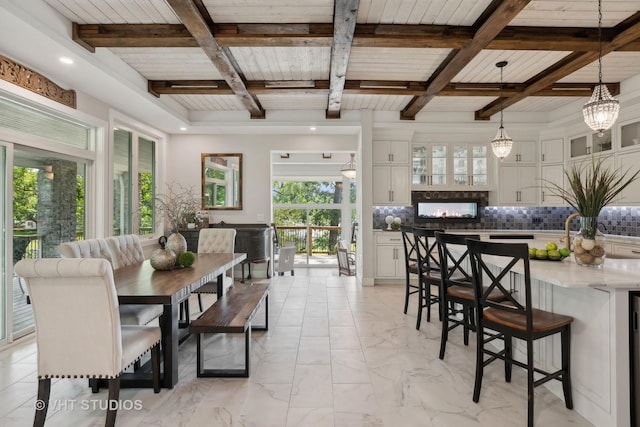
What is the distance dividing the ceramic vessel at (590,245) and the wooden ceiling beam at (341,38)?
7.33 ft

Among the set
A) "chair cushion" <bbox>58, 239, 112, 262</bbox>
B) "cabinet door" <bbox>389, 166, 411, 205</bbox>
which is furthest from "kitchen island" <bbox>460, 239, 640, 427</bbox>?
"cabinet door" <bbox>389, 166, 411, 205</bbox>

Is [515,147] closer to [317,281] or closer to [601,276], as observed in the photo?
[317,281]

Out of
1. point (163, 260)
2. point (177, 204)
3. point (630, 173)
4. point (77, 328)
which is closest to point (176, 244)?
point (163, 260)

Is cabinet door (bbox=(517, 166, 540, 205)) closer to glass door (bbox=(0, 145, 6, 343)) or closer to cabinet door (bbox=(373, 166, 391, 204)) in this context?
cabinet door (bbox=(373, 166, 391, 204))

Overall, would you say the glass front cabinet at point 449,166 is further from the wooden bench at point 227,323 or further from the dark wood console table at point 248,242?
the wooden bench at point 227,323

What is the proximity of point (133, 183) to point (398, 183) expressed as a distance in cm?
427

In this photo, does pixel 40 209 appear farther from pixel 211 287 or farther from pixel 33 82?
pixel 211 287

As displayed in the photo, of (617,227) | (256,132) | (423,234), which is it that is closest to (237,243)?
(256,132)

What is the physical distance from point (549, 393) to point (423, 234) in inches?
63.2

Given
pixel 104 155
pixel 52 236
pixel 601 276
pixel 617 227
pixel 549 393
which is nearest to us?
pixel 601 276

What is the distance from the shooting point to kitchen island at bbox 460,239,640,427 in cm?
176

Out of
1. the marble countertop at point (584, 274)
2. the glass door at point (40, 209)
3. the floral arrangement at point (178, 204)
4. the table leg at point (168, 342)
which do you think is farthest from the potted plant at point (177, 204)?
the marble countertop at point (584, 274)

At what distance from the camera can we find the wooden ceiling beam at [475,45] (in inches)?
99.2

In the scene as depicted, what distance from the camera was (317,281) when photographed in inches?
233
